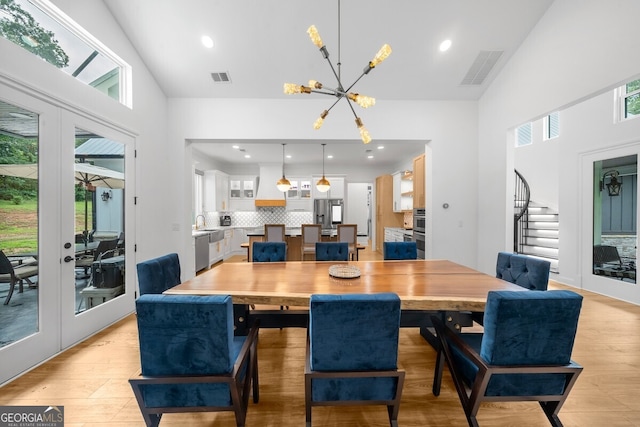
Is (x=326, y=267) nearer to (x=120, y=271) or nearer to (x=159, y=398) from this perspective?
(x=159, y=398)

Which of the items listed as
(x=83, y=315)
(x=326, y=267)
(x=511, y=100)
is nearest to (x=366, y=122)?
(x=511, y=100)

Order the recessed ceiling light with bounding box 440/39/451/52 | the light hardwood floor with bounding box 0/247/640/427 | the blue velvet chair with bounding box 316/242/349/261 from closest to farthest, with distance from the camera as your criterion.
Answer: the light hardwood floor with bounding box 0/247/640/427, the blue velvet chair with bounding box 316/242/349/261, the recessed ceiling light with bounding box 440/39/451/52

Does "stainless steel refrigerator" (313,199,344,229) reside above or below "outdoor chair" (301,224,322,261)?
above

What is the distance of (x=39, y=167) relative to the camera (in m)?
2.27

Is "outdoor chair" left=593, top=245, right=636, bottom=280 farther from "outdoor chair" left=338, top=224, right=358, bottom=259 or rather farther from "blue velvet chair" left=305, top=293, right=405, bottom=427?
Answer: "blue velvet chair" left=305, top=293, right=405, bottom=427

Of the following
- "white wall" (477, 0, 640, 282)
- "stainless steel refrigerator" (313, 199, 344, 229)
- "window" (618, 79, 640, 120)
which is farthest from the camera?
"stainless steel refrigerator" (313, 199, 344, 229)

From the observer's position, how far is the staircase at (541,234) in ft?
16.8

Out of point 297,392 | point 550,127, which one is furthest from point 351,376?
point 550,127

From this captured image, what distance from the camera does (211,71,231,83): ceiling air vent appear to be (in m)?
3.89

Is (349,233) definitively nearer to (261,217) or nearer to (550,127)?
(261,217)

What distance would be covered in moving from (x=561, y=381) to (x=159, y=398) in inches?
83.1

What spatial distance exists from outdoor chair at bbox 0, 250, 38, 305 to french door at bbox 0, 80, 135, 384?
2cm

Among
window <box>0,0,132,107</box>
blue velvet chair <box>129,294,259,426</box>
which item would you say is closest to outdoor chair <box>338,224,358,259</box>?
blue velvet chair <box>129,294,259,426</box>

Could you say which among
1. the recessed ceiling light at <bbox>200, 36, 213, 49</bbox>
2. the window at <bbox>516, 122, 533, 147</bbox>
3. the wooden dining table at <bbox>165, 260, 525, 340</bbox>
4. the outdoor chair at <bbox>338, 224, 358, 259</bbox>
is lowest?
the wooden dining table at <bbox>165, 260, 525, 340</bbox>
